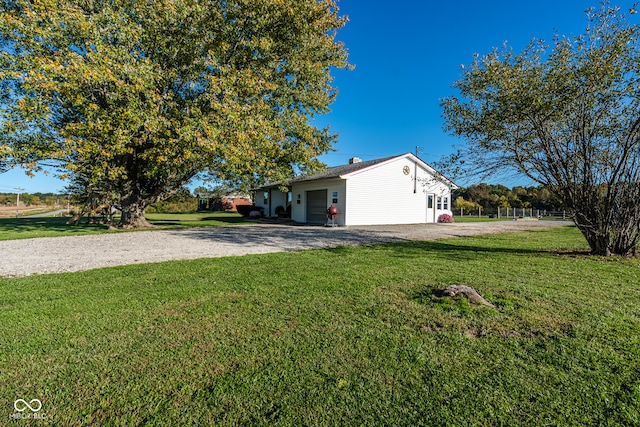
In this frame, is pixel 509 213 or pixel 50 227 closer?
pixel 50 227

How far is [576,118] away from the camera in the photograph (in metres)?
6.53

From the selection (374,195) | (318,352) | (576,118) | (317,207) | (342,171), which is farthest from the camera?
(317,207)

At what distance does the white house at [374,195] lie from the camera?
17.0 metres

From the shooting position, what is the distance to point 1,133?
9.60m

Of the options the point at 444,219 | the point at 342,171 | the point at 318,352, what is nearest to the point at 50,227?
the point at 342,171

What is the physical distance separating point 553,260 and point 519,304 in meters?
4.00

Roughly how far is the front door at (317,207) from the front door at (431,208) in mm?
7623

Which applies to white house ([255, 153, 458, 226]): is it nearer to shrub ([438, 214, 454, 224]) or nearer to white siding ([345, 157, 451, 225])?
white siding ([345, 157, 451, 225])

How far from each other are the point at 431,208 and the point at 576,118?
14.3 metres

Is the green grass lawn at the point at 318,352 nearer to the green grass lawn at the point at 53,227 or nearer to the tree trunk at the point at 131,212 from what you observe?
the green grass lawn at the point at 53,227

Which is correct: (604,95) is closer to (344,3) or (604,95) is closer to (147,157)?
(344,3)

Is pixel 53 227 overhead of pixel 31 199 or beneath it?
beneath

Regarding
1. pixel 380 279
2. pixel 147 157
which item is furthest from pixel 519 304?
pixel 147 157

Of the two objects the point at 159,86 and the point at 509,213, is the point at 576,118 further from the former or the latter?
the point at 509,213
